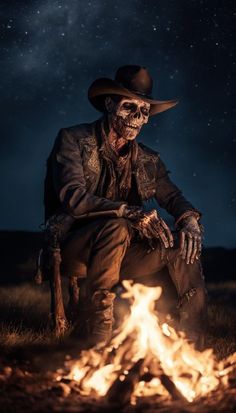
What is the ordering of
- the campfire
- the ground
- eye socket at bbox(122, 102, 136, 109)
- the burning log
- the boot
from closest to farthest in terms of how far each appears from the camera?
the ground, the burning log, the campfire, the boot, eye socket at bbox(122, 102, 136, 109)

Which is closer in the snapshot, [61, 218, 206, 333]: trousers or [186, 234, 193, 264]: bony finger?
[61, 218, 206, 333]: trousers

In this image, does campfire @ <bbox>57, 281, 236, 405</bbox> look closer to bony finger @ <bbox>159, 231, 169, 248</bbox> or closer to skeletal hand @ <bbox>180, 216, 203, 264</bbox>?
bony finger @ <bbox>159, 231, 169, 248</bbox>

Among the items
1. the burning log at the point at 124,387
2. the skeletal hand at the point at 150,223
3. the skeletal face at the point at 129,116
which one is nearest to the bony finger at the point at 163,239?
the skeletal hand at the point at 150,223

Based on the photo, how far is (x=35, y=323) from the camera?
256 inches

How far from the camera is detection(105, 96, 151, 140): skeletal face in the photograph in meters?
5.93

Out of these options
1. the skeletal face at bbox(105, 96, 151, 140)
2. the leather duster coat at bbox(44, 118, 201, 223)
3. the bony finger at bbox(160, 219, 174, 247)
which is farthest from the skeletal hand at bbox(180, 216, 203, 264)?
the skeletal face at bbox(105, 96, 151, 140)

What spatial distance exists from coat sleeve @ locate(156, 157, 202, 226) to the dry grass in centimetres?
144

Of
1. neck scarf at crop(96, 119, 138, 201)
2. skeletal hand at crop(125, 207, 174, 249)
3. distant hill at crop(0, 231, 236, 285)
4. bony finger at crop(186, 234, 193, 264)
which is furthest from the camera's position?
distant hill at crop(0, 231, 236, 285)

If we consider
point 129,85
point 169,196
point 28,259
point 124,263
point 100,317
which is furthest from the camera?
point 28,259

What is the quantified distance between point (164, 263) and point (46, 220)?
1.36 meters

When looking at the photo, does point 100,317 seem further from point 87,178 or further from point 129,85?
point 129,85

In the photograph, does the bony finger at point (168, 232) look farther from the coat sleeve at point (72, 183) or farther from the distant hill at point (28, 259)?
the distant hill at point (28, 259)

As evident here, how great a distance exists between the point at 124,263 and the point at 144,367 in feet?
6.61

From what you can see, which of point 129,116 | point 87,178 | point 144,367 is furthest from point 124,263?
point 144,367
